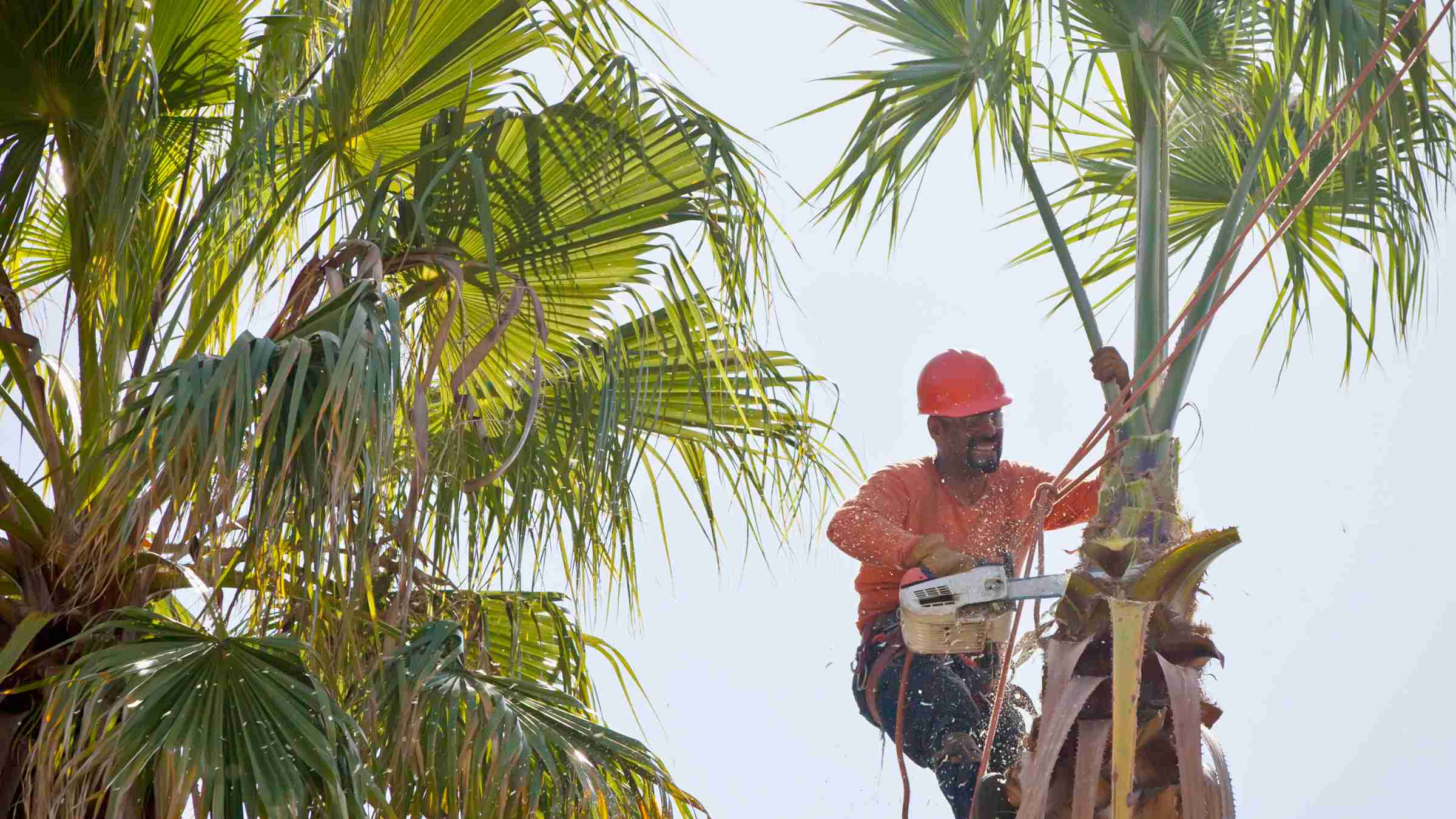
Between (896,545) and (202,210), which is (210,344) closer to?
(202,210)

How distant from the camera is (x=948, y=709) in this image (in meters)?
5.75

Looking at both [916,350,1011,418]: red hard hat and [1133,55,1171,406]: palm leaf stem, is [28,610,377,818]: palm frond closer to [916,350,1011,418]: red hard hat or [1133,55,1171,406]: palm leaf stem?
[1133,55,1171,406]: palm leaf stem

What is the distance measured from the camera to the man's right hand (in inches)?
216

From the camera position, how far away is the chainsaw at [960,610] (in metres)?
5.25

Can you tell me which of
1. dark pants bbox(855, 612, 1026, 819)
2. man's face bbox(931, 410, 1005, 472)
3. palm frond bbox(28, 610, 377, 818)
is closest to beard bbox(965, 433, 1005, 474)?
man's face bbox(931, 410, 1005, 472)

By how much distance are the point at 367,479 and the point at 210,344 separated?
2047mm

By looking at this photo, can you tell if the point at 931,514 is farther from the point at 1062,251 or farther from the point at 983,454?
the point at 1062,251

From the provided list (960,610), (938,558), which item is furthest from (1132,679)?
(938,558)

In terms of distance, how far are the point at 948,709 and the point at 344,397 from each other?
2.57 metres

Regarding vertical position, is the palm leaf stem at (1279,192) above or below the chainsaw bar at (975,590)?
above

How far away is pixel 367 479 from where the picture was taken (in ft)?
13.7

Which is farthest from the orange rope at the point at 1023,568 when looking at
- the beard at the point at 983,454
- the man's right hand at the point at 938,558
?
the beard at the point at 983,454

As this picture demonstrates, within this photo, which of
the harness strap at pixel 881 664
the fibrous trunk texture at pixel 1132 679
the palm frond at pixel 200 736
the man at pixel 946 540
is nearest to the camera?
the palm frond at pixel 200 736

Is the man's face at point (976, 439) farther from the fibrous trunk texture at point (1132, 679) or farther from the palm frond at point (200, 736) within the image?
the palm frond at point (200, 736)
